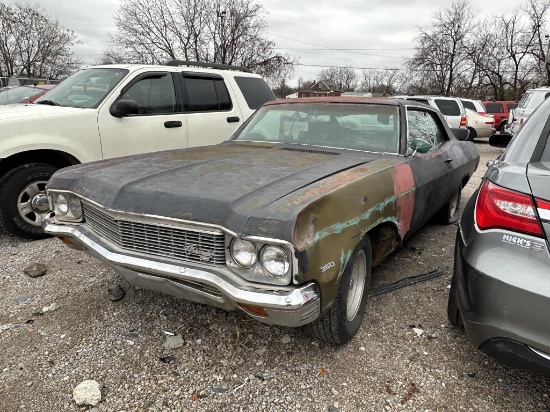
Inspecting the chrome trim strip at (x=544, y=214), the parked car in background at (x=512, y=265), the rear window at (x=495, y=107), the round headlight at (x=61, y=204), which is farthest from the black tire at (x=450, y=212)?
the rear window at (x=495, y=107)

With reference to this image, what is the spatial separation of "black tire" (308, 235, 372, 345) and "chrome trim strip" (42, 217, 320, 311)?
38 centimetres

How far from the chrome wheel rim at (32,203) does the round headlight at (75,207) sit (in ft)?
5.68

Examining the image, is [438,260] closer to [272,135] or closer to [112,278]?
[272,135]

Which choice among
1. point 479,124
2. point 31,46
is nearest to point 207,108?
point 479,124

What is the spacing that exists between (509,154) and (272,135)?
217 centimetres

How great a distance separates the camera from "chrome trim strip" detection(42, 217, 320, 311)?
6.02 feet

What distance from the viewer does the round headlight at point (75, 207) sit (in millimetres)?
2662

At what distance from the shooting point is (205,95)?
558 cm

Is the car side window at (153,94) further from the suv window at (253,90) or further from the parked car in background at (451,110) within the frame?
the parked car in background at (451,110)

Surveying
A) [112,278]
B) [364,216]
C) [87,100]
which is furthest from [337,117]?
[87,100]

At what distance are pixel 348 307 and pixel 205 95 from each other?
4053 millimetres

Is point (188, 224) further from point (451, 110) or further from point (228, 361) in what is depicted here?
point (451, 110)

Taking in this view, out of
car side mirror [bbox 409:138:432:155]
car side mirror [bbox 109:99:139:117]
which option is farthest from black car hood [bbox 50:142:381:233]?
car side mirror [bbox 109:99:139:117]

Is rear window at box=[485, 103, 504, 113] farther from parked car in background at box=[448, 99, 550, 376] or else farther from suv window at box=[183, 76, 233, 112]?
parked car in background at box=[448, 99, 550, 376]
